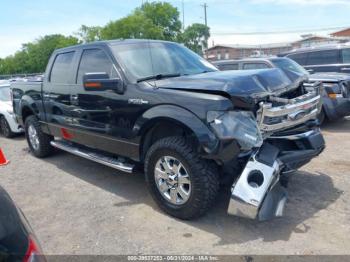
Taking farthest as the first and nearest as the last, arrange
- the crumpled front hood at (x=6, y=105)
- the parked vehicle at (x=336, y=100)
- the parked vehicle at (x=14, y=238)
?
the crumpled front hood at (x=6, y=105)
the parked vehicle at (x=336, y=100)
the parked vehicle at (x=14, y=238)

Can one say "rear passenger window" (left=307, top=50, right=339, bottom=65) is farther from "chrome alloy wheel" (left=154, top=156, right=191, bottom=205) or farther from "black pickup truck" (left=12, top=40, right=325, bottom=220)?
"chrome alloy wheel" (left=154, top=156, right=191, bottom=205)

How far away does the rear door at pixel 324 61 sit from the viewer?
33.6 ft

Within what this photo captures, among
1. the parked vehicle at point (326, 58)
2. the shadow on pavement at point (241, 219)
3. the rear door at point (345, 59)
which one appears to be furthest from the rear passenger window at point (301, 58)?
the shadow on pavement at point (241, 219)

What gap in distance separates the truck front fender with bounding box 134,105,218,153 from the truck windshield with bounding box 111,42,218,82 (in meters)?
0.60

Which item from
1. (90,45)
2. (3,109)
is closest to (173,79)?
(90,45)

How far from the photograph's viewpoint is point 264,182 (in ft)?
10.6

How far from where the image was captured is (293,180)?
4648 millimetres

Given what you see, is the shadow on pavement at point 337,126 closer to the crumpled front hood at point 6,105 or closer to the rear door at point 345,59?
the rear door at point 345,59

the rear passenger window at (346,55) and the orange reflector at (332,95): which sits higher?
the rear passenger window at (346,55)

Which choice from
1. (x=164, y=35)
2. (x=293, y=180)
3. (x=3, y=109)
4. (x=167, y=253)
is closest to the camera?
(x=167, y=253)

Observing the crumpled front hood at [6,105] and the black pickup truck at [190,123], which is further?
the crumpled front hood at [6,105]

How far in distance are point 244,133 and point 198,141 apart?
→ 0.44 m

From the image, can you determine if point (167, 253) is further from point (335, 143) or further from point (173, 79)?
point (335, 143)

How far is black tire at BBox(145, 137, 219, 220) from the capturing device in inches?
135
